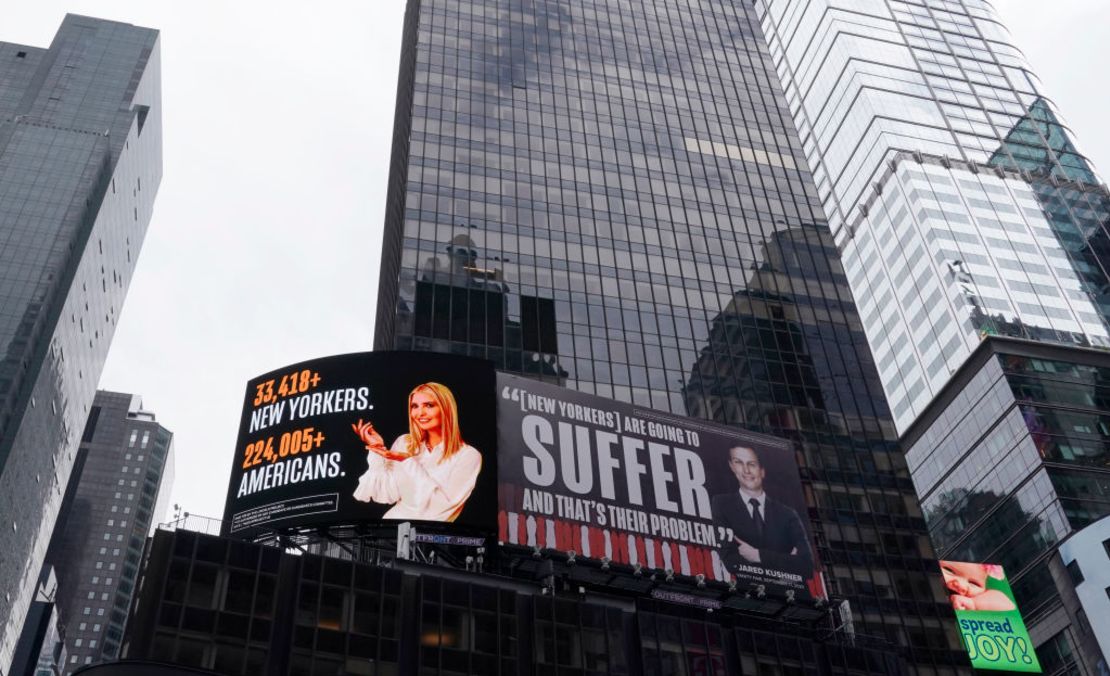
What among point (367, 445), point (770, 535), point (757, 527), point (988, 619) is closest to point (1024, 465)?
point (988, 619)

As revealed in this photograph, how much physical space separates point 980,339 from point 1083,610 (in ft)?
122

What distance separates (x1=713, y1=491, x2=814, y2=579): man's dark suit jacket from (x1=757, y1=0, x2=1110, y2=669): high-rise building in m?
59.9

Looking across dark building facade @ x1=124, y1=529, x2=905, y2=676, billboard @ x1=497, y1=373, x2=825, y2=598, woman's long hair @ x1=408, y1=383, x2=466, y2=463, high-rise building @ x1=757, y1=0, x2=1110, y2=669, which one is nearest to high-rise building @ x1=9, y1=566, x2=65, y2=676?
high-rise building @ x1=757, y1=0, x2=1110, y2=669

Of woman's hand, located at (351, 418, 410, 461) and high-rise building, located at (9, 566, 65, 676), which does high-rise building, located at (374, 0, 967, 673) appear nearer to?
woman's hand, located at (351, 418, 410, 461)

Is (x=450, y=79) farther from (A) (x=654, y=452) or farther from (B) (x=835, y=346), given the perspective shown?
(A) (x=654, y=452)

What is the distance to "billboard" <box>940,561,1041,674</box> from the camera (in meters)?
70.6

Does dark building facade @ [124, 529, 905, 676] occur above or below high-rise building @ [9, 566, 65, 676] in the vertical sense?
below

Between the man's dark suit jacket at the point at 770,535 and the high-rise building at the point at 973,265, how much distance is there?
59892 mm

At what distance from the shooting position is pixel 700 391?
245ft

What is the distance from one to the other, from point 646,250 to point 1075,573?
170ft

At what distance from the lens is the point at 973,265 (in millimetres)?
133750

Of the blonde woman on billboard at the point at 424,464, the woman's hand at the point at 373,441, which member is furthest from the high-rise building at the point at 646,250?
the woman's hand at the point at 373,441

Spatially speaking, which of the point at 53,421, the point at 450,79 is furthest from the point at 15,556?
the point at 450,79

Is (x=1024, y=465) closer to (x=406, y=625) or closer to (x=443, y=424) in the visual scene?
(x=443, y=424)
